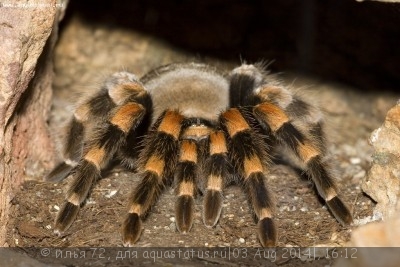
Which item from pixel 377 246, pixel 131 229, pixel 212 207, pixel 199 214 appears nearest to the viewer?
pixel 377 246

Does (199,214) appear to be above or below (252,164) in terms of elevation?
below

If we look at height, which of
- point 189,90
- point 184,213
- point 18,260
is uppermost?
point 189,90

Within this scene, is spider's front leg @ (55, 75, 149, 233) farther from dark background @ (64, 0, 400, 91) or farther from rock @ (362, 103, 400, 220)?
dark background @ (64, 0, 400, 91)

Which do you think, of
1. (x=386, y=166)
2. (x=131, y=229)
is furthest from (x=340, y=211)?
(x=131, y=229)

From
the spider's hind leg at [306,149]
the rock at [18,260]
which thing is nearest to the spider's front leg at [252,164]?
the spider's hind leg at [306,149]

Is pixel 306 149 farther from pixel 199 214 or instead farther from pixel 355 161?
pixel 355 161

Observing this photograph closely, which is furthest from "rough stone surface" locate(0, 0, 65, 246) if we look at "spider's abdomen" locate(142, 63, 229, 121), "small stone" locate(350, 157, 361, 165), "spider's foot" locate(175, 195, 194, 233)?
"small stone" locate(350, 157, 361, 165)

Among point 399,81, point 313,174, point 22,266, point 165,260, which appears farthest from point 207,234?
point 399,81

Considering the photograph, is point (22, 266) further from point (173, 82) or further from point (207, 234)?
point (173, 82)
